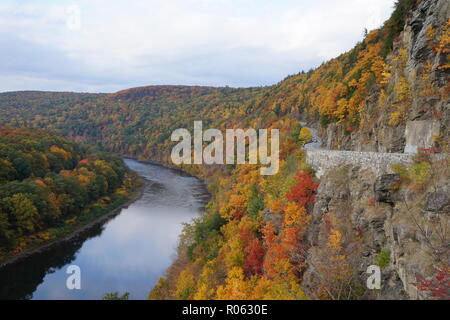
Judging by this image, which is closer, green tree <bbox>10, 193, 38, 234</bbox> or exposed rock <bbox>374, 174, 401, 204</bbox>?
exposed rock <bbox>374, 174, 401, 204</bbox>

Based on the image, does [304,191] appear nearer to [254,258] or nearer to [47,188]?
[254,258]

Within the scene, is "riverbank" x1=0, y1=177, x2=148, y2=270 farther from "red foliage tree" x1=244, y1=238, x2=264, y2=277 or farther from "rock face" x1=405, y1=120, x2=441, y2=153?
"rock face" x1=405, y1=120, x2=441, y2=153

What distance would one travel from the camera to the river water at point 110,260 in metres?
28.9

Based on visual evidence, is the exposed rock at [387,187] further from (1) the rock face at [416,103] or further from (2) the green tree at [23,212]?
(2) the green tree at [23,212]

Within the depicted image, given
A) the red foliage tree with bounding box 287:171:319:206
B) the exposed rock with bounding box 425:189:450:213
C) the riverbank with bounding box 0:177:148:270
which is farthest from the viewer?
the riverbank with bounding box 0:177:148:270

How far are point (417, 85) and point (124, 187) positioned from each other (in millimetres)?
61468

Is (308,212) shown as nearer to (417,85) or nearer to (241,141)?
(417,85)

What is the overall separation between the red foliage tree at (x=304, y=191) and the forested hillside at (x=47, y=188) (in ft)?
115

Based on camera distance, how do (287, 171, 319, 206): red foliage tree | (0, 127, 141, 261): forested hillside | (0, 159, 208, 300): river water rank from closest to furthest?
(287, 171, 319, 206): red foliage tree
(0, 159, 208, 300): river water
(0, 127, 141, 261): forested hillside

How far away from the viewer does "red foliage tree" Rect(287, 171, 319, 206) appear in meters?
22.2

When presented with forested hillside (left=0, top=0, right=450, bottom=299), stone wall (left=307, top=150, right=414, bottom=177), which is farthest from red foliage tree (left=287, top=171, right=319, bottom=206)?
stone wall (left=307, top=150, right=414, bottom=177)

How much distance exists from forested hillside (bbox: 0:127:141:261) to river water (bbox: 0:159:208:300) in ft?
12.7

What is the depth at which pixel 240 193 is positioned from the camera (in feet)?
129

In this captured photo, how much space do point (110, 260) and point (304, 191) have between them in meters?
25.5
